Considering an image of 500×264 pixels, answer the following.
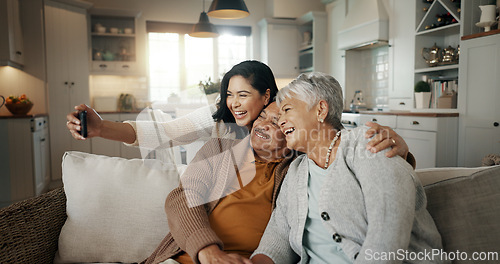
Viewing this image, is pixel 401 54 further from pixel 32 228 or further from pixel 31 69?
pixel 31 69

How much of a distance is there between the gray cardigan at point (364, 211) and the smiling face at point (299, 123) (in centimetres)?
9

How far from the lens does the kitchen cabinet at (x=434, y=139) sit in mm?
3625

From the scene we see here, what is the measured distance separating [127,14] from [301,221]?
18.0 feet

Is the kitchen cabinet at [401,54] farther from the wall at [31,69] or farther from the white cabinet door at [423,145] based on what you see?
the wall at [31,69]

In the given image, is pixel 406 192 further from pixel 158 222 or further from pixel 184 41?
pixel 184 41

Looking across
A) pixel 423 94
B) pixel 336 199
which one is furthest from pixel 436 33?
pixel 336 199

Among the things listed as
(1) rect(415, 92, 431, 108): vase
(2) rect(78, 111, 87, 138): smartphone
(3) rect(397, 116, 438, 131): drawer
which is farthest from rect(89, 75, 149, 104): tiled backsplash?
(2) rect(78, 111, 87, 138): smartphone

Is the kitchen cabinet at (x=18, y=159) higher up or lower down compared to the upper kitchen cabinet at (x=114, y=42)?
lower down

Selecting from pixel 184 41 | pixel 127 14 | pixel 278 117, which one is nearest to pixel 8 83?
pixel 127 14

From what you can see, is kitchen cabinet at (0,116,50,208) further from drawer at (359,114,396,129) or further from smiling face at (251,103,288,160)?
drawer at (359,114,396,129)

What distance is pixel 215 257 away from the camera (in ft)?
3.53

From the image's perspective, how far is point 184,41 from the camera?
6480mm

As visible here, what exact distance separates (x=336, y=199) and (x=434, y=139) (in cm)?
305

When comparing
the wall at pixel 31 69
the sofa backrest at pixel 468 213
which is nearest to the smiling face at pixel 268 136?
the sofa backrest at pixel 468 213
